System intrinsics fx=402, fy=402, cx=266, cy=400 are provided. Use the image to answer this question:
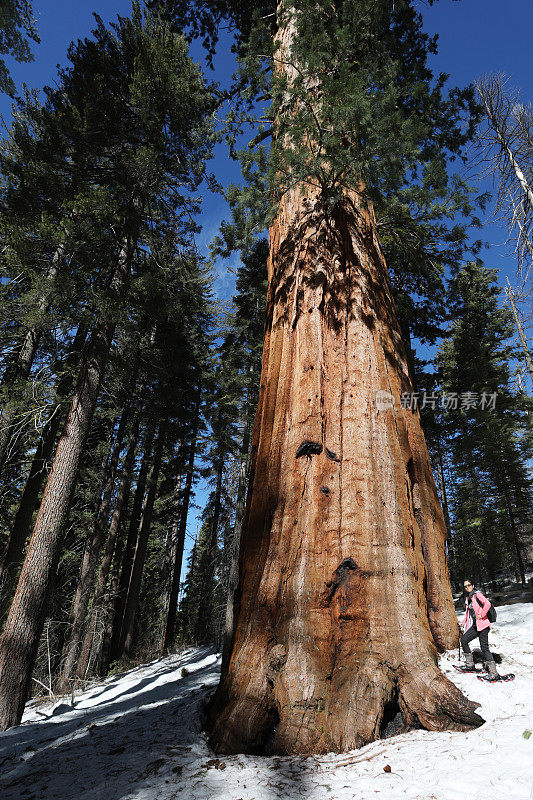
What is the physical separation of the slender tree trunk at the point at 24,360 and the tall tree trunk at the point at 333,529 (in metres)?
4.83

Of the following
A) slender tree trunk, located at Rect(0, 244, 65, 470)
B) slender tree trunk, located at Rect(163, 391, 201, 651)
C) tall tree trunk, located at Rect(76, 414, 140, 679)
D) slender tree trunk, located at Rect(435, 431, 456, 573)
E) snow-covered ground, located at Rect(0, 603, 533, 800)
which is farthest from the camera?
slender tree trunk, located at Rect(435, 431, 456, 573)

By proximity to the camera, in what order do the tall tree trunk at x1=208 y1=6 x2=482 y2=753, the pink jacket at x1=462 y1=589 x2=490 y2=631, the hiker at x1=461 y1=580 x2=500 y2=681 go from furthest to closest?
the pink jacket at x1=462 y1=589 x2=490 y2=631 → the hiker at x1=461 y1=580 x2=500 y2=681 → the tall tree trunk at x1=208 y1=6 x2=482 y2=753

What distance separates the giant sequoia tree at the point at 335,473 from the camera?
106 inches

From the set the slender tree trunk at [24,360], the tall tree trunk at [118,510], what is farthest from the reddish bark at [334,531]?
the tall tree trunk at [118,510]

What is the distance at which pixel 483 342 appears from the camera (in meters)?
15.2

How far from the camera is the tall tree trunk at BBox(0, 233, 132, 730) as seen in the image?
5418 mm

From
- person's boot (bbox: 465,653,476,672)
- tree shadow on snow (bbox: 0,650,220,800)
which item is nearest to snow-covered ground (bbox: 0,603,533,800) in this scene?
tree shadow on snow (bbox: 0,650,220,800)

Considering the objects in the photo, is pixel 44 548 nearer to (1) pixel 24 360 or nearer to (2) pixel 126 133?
(1) pixel 24 360

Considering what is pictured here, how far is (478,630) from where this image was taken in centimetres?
A: 397

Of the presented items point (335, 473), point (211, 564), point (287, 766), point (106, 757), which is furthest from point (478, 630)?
point (211, 564)

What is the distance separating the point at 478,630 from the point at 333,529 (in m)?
2.20

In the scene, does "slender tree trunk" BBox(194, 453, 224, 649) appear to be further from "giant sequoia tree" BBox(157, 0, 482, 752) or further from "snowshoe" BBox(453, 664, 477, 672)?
"snowshoe" BBox(453, 664, 477, 672)

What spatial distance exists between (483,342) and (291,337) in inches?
545

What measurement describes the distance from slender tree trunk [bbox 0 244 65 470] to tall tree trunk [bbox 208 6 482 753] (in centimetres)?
483
